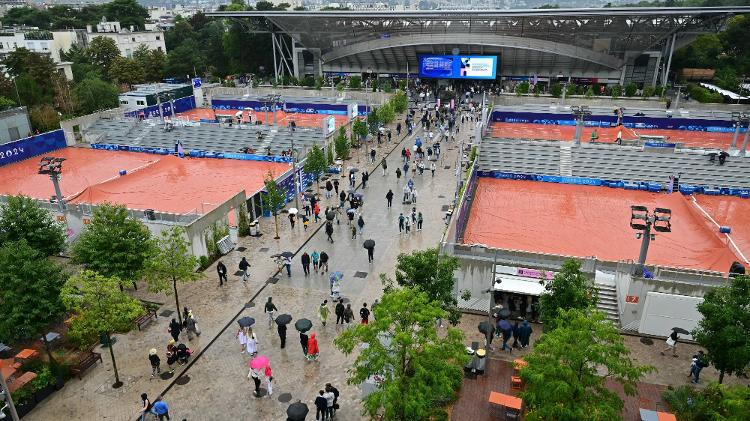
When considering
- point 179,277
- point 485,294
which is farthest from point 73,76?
point 485,294

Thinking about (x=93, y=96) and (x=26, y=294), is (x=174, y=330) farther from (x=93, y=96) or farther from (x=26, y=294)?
(x=93, y=96)

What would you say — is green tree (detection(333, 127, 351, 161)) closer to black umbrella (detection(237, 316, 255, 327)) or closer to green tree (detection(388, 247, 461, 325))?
black umbrella (detection(237, 316, 255, 327))

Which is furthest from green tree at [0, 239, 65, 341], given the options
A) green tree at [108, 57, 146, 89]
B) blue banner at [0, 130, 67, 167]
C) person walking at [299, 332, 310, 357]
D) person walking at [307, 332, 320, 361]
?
→ green tree at [108, 57, 146, 89]

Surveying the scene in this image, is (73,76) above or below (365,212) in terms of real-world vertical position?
above

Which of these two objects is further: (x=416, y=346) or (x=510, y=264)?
(x=510, y=264)

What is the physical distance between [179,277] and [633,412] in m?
14.1

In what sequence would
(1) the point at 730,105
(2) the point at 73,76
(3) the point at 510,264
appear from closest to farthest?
(3) the point at 510,264
(1) the point at 730,105
(2) the point at 73,76

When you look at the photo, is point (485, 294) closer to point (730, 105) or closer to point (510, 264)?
point (510, 264)

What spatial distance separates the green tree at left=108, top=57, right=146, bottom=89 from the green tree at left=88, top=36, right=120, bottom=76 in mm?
5473

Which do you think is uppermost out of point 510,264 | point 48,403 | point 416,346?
point 416,346

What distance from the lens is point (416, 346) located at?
439 inches

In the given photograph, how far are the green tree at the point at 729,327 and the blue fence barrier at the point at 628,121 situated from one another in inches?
1431

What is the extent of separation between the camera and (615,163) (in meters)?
31.7

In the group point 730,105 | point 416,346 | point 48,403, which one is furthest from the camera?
point 730,105
